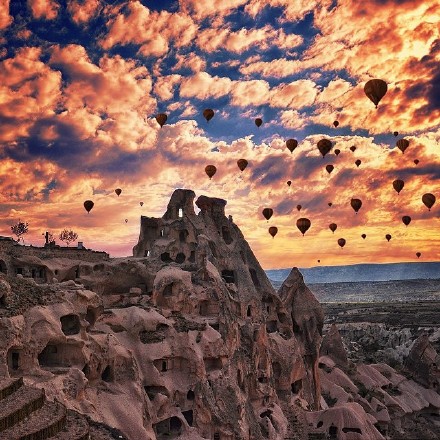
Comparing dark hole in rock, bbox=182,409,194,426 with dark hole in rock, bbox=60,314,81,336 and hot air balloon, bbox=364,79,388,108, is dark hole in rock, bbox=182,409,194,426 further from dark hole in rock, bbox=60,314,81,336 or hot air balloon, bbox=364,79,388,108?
hot air balloon, bbox=364,79,388,108

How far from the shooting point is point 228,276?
183 ft

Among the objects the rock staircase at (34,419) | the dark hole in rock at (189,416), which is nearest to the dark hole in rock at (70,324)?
the rock staircase at (34,419)

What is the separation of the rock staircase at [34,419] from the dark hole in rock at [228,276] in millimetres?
32239

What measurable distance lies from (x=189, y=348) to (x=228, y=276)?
16844 millimetres

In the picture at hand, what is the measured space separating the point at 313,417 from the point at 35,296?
28129mm

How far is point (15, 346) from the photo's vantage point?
27.8 metres

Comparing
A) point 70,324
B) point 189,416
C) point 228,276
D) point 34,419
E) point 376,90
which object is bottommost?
point 189,416

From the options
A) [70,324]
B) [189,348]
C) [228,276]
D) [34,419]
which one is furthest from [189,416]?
[34,419]

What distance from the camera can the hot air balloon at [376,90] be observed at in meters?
39.6

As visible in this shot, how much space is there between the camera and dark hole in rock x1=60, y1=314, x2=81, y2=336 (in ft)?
108

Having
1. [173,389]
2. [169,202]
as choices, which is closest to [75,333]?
[173,389]

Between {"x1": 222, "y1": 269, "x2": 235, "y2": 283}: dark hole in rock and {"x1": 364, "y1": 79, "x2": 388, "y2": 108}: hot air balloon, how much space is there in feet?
76.8

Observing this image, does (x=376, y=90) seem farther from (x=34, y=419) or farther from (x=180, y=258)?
(x=34, y=419)

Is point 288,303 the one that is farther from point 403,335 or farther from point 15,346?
point 403,335
